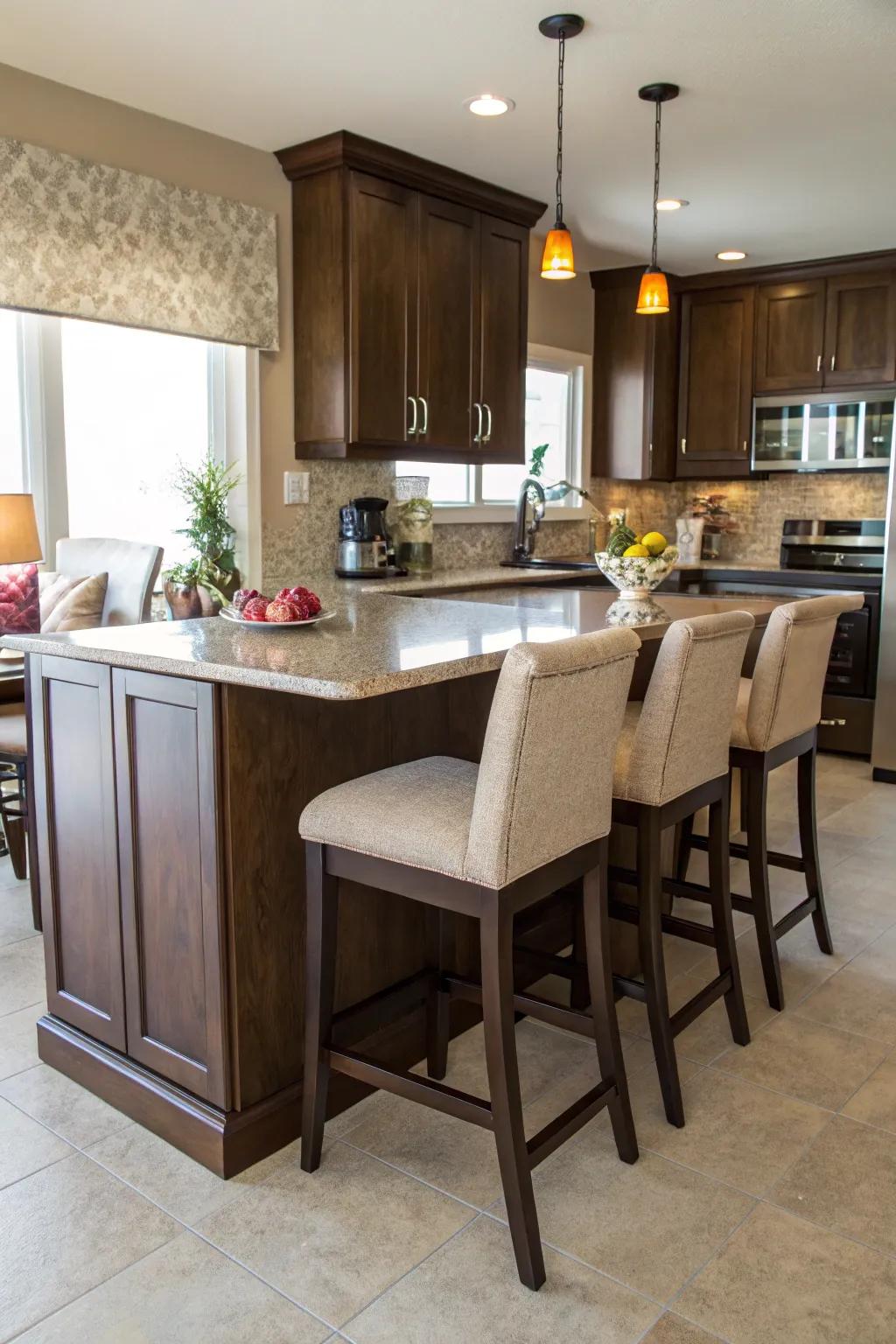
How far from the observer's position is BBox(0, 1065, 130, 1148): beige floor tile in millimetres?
2090

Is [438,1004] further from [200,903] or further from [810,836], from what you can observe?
[810,836]

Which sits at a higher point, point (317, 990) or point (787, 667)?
point (787, 667)

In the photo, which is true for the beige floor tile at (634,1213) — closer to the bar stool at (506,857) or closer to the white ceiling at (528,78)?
the bar stool at (506,857)

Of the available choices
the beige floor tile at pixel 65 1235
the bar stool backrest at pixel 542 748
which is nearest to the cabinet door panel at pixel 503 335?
the bar stool backrest at pixel 542 748

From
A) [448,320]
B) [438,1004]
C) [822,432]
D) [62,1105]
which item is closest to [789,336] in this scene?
[822,432]

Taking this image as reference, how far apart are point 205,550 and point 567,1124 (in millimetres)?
2619

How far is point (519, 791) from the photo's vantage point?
5.41 ft

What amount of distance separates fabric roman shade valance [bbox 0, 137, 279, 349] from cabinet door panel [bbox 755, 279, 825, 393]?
120 inches

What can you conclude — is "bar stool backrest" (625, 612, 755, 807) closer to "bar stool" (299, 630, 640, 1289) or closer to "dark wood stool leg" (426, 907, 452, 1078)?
"bar stool" (299, 630, 640, 1289)

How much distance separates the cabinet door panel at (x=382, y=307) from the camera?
13.0 ft

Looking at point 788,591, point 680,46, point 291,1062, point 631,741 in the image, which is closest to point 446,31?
point 680,46

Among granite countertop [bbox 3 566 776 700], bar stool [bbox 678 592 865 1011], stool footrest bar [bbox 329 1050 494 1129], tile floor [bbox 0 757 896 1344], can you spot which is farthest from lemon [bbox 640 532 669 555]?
stool footrest bar [bbox 329 1050 494 1129]

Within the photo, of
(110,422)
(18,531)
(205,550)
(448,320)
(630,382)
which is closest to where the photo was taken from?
(18,531)

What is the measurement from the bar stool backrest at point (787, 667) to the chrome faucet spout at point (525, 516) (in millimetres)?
2761
